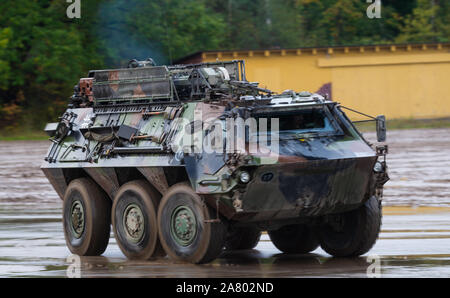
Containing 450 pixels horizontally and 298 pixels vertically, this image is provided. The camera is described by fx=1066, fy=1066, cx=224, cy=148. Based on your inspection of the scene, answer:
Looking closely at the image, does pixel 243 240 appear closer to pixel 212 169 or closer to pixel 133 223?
pixel 133 223

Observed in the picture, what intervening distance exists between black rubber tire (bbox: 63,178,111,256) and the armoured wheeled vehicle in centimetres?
2

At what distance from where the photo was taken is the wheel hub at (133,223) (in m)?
14.0

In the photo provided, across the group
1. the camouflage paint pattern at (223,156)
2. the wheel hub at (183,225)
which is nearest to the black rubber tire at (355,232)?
the camouflage paint pattern at (223,156)

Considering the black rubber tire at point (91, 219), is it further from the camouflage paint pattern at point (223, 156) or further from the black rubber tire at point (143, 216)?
the black rubber tire at point (143, 216)

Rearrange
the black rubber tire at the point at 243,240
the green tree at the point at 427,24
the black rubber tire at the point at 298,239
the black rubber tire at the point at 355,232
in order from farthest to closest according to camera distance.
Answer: the green tree at the point at 427,24
the black rubber tire at the point at 243,240
the black rubber tire at the point at 298,239
the black rubber tire at the point at 355,232

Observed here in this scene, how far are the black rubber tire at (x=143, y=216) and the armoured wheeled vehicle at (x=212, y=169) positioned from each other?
16 mm

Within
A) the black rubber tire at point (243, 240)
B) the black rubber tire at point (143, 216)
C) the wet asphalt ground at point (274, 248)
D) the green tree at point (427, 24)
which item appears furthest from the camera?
the green tree at point (427, 24)

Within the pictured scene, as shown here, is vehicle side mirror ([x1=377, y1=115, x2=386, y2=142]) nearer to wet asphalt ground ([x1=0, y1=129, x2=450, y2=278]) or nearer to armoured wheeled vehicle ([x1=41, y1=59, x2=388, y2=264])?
armoured wheeled vehicle ([x1=41, y1=59, x2=388, y2=264])

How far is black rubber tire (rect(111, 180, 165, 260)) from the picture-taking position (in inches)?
543

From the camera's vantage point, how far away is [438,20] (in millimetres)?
61844

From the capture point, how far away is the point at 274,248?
52.5 feet

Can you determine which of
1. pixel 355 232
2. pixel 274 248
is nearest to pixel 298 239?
pixel 274 248
